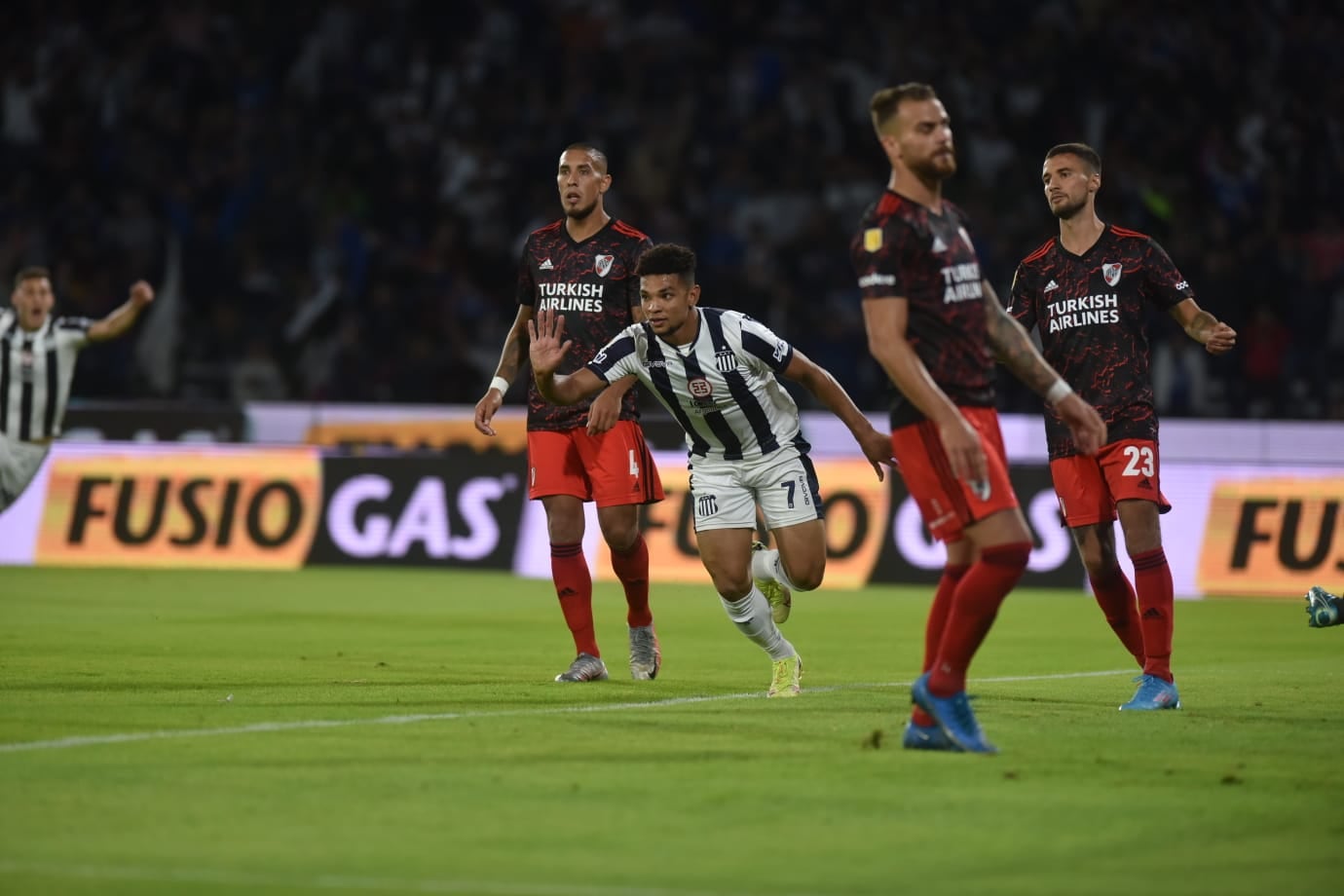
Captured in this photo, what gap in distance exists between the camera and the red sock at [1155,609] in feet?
29.9

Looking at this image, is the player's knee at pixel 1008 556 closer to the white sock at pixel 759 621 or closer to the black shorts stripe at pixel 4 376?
the white sock at pixel 759 621

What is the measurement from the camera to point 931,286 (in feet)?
24.3

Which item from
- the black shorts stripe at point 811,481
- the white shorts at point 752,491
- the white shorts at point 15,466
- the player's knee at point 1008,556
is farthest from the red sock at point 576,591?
the white shorts at point 15,466

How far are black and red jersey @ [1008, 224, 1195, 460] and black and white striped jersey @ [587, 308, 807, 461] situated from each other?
48.7 inches

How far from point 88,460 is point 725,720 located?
41.3 feet

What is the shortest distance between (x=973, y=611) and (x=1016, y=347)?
105cm

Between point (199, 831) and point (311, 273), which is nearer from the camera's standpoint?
point (199, 831)

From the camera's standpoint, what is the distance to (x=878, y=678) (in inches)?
412

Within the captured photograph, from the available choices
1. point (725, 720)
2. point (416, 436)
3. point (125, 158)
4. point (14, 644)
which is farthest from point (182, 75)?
point (725, 720)

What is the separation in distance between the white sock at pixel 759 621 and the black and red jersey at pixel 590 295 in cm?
147

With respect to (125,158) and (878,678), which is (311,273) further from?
(878,678)

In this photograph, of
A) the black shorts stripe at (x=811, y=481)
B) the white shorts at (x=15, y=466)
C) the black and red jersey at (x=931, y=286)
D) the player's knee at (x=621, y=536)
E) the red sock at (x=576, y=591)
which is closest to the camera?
the black and red jersey at (x=931, y=286)

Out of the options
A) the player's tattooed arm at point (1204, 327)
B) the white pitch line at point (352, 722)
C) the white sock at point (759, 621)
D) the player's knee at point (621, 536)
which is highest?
the player's tattooed arm at point (1204, 327)

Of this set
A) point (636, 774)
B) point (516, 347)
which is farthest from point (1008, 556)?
point (516, 347)
